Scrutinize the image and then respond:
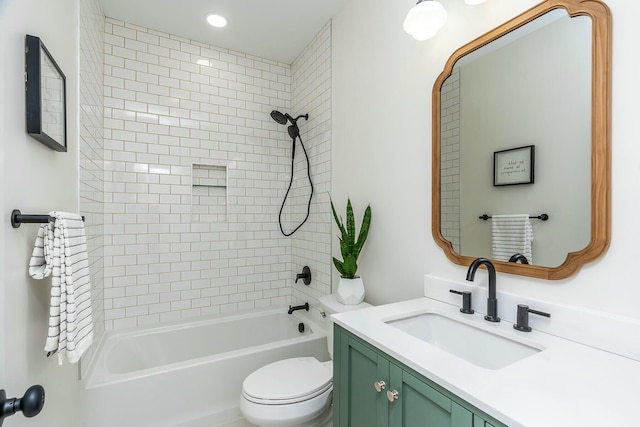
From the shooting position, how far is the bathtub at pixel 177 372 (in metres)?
1.66

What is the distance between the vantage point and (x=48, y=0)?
1170 millimetres

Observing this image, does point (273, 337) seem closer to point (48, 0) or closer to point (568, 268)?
point (568, 268)

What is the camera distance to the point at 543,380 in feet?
2.37

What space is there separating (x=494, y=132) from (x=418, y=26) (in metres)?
0.57

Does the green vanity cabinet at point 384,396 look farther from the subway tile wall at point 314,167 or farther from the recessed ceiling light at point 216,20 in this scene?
the recessed ceiling light at point 216,20

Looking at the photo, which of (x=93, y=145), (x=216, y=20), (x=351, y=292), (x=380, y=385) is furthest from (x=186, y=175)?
(x=380, y=385)

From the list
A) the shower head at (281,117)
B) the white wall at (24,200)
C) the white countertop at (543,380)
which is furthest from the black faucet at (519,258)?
the shower head at (281,117)

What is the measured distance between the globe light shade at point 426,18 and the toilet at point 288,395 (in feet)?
4.75

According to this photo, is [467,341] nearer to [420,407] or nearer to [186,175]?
[420,407]

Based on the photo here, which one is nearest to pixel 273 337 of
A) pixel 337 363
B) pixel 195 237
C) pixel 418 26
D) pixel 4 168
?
pixel 195 237

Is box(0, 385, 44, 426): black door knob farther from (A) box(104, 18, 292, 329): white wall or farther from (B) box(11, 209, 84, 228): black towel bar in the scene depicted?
(A) box(104, 18, 292, 329): white wall

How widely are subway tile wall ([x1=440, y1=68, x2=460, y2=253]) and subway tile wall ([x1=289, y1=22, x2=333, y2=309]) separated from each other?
1051 mm

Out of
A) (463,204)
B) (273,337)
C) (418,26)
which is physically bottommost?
(273,337)

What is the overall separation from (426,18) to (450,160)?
62cm
